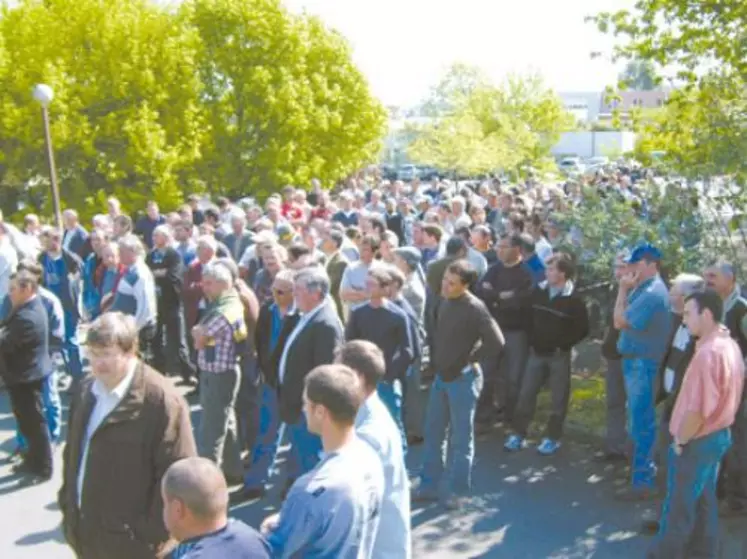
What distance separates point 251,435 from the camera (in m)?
7.58

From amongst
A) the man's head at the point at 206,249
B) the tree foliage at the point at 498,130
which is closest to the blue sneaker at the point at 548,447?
the man's head at the point at 206,249

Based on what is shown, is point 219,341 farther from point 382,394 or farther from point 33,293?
point 33,293

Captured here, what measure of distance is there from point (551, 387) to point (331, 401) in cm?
496

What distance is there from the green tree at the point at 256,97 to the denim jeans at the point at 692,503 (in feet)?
48.1

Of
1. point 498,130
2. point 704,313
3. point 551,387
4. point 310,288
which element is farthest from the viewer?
point 498,130

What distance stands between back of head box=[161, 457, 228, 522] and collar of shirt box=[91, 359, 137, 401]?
112 cm

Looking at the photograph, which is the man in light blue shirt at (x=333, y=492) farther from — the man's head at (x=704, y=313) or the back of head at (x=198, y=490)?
the man's head at (x=704, y=313)

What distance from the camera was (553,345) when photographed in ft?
25.7

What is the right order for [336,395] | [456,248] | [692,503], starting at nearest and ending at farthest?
1. [336,395]
2. [692,503]
3. [456,248]

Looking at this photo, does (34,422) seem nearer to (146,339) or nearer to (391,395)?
(146,339)

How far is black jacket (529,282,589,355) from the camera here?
25.6ft

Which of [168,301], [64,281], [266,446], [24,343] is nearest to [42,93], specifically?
[64,281]

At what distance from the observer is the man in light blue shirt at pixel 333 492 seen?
307 cm

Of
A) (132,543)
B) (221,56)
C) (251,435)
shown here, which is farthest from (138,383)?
(221,56)
